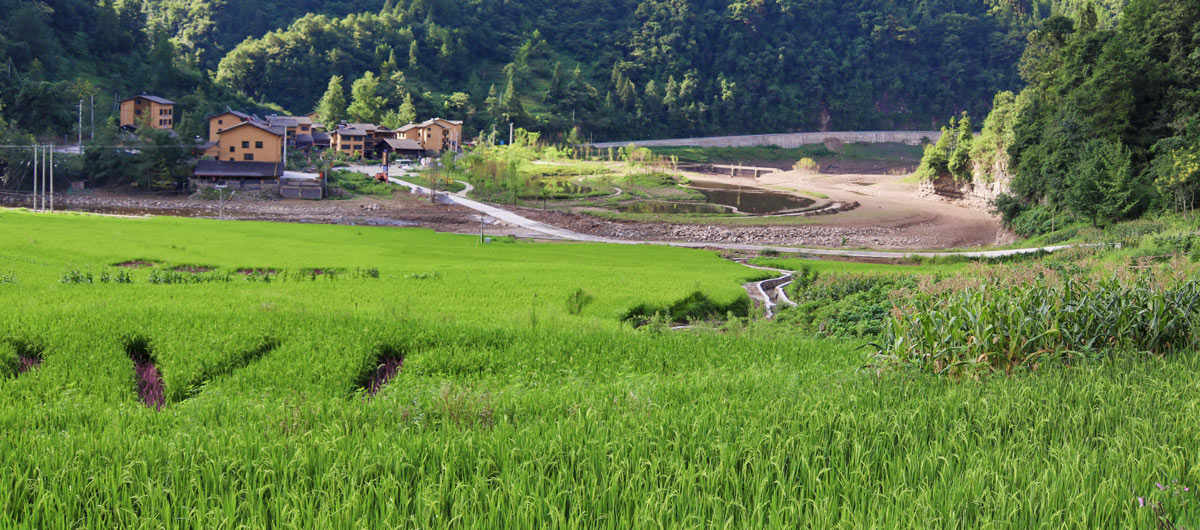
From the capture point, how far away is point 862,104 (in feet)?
481

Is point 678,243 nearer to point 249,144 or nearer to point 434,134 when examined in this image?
point 249,144

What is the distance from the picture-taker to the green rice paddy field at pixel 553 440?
153 inches

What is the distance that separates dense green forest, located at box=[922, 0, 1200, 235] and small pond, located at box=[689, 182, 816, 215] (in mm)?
23397

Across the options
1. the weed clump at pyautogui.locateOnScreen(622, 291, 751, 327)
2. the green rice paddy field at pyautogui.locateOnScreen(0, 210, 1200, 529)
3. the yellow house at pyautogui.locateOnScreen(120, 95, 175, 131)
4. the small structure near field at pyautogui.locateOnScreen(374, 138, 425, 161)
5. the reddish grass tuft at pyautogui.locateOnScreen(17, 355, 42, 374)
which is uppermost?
the yellow house at pyautogui.locateOnScreen(120, 95, 175, 131)

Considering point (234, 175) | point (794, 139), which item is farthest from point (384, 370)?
point (794, 139)

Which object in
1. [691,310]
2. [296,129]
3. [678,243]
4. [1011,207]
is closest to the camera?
[691,310]

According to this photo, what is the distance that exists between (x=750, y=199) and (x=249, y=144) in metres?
47.2

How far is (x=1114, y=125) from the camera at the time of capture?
4066cm

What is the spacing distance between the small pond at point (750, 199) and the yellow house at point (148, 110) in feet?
184

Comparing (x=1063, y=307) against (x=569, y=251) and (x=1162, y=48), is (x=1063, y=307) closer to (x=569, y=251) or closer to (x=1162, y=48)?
(x=569, y=251)

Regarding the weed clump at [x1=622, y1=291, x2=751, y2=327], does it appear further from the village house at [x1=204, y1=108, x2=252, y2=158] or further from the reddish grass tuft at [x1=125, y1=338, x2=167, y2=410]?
the village house at [x1=204, y1=108, x2=252, y2=158]

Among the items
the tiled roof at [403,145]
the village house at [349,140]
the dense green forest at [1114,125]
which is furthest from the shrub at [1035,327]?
Result: the tiled roof at [403,145]

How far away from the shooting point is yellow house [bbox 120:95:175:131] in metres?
78.1

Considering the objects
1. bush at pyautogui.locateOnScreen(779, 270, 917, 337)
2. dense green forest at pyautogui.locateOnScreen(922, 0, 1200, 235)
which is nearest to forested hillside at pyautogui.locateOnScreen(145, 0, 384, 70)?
dense green forest at pyautogui.locateOnScreen(922, 0, 1200, 235)
